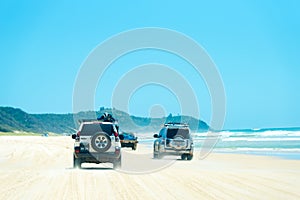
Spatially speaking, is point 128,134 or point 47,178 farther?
point 128,134

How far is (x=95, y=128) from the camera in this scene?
895 inches

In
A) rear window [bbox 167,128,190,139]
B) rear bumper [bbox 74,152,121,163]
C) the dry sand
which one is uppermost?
rear window [bbox 167,128,190,139]

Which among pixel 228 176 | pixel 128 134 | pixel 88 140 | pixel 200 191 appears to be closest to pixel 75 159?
pixel 88 140

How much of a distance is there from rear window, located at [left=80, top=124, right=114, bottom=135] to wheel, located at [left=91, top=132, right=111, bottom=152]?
0.37 meters

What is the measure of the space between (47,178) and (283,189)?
752 cm

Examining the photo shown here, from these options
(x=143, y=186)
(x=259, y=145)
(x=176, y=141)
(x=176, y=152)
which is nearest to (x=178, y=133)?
(x=176, y=141)

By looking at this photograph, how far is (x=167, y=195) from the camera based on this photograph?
13.9 meters

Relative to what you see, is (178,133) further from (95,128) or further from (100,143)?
(100,143)

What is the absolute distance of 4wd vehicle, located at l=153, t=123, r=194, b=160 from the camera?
30703mm

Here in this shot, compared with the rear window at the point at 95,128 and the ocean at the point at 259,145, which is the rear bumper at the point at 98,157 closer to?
the rear window at the point at 95,128

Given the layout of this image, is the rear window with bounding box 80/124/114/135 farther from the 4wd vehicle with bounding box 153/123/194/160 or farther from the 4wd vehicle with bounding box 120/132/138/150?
the 4wd vehicle with bounding box 120/132/138/150

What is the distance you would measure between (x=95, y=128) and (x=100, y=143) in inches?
28.9

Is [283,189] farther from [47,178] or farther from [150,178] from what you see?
[47,178]

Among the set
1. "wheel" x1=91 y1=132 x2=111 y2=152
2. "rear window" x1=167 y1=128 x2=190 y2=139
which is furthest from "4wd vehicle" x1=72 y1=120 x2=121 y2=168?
"rear window" x1=167 y1=128 x2=190 y2=139
